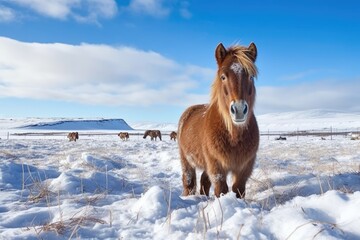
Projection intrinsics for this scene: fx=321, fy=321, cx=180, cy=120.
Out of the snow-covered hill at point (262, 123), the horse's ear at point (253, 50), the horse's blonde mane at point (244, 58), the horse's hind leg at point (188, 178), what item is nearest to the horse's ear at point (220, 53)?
the horse's blonde mane at point (244, 58)

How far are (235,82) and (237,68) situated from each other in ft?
0.86

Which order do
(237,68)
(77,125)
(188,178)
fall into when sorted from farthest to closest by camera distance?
1. (77,125)
2. (188,178)
3. (237,68)

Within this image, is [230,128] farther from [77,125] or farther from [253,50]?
[77,125]

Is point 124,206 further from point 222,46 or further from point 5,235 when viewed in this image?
point 222,46

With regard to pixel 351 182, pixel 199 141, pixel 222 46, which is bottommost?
pixel 351 182

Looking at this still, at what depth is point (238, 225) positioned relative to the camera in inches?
85.7

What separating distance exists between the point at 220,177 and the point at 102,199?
1.66m

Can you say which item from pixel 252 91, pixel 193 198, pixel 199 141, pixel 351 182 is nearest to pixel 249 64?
pixel 252 91

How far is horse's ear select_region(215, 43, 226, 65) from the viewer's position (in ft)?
15.0

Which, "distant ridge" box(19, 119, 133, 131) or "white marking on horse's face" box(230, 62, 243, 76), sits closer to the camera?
"white marking on horse's face" box(230, 62, 243, 76)

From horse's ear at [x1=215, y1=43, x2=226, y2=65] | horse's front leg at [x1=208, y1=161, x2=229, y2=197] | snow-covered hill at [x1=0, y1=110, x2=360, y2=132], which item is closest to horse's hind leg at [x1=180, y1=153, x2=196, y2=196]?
horse's front leg at [x1=208, y1=161, x2=229, y2=197]

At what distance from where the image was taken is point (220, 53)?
4.64 m

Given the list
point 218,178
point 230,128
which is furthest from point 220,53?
point 218,178

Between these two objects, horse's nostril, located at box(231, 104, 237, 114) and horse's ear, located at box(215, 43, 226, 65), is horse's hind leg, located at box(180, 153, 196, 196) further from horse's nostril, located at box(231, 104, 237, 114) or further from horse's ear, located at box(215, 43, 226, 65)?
horse's nostril, located at box(231, 104, 237, 114)
